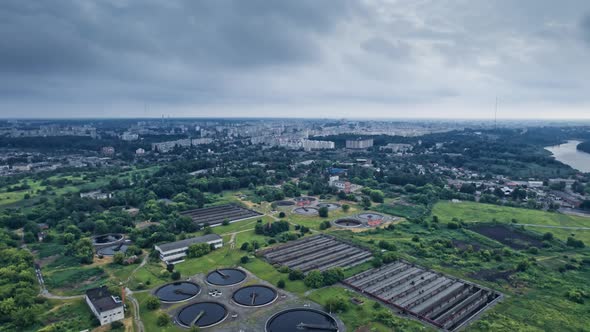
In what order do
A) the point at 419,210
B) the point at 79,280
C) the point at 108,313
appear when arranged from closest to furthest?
the point at 108,313 < the point at 79,280 < the point at 419,210

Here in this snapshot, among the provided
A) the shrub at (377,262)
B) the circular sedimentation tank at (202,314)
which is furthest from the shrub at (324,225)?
the circular sedimentation tank at (202,314)

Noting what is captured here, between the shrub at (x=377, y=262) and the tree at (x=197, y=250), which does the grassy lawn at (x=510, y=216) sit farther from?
the tree at (x=197, y=250)

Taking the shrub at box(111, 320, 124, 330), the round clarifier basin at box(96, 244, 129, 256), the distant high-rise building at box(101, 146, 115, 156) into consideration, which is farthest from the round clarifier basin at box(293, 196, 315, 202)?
the distant high-rise building at box(101, 146, 115, 156)

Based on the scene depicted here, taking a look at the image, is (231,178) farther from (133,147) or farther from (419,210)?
(133,147)

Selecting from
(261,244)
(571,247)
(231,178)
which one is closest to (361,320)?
(261,244)

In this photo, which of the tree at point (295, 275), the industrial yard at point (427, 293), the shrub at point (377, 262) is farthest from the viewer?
the shrub at point (377, 262)

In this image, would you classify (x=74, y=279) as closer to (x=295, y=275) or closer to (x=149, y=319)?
(x=149, y=319)
